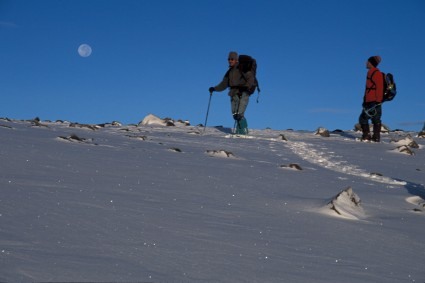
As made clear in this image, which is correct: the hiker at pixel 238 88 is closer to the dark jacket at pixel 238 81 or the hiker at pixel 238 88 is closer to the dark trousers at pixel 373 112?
the dark jacket at pixel 238 81

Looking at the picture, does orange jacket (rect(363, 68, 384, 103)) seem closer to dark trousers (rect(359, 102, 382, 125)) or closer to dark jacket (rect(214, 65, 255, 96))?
dark trousers (rect(359, 102, 382, 125))

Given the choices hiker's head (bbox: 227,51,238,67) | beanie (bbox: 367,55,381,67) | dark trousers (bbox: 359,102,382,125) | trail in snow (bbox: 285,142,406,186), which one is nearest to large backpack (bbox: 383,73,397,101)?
dark trousers (bbox: 359,102,382,125)

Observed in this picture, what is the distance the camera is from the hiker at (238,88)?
541 inches

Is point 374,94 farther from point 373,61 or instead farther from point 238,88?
point 238,88

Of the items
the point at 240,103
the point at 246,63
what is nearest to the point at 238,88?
the point at 240,103

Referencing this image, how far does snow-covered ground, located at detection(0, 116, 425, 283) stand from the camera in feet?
6.82

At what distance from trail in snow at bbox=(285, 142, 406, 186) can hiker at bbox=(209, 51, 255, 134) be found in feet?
5.98

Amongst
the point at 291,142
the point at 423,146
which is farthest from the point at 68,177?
the point at 423,146

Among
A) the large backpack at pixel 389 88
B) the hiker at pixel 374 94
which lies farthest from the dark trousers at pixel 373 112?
the large backpack at pixel 389 88

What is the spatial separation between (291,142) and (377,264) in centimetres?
1029

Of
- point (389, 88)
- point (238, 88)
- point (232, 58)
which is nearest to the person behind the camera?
point (389, 88)

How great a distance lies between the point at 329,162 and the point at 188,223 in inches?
258

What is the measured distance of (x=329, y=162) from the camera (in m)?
9.22

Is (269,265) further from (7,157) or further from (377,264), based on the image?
(7,157)
